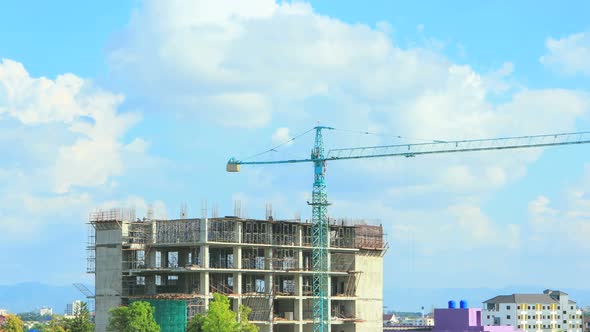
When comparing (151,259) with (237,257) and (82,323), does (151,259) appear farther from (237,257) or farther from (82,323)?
(82,323)

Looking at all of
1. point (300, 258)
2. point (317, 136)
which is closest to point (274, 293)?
point (300, 258)

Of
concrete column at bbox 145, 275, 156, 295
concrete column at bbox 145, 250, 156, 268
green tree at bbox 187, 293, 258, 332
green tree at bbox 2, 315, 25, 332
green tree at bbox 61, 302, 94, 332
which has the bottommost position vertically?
green tree at bbox 2, 315, 25, 332

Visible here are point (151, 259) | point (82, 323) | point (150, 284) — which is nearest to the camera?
point (151, 259)

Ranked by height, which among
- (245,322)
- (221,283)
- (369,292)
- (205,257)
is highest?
(205,257)

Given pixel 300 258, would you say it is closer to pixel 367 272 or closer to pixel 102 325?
pixel 367 272

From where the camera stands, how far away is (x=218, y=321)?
111m

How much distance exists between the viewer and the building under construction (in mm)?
121312

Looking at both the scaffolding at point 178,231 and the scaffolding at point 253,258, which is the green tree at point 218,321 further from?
the scaffolding at point 253,258

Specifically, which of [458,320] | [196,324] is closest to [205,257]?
[196,324]

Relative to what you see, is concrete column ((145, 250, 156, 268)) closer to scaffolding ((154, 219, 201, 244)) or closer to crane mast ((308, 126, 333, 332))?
scaffolding ((154, 219, 201, 244))

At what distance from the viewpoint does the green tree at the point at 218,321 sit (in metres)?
111

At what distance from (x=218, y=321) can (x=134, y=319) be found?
9.83m

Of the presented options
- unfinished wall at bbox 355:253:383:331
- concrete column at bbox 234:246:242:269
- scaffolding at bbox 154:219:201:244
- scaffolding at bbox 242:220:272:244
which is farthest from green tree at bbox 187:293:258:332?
unfinished wall at bbox 355:253:383:331

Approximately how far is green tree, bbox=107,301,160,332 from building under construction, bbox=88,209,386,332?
3.87 m
